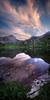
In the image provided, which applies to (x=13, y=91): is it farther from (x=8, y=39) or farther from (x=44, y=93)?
(x=8, y=39)

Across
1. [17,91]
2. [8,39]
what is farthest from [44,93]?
[8,39]

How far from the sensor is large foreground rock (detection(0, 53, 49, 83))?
9.89ft

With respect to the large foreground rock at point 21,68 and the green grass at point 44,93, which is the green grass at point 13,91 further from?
the green grass at point 44,93

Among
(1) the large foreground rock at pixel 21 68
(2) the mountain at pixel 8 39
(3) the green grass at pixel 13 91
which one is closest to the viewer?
(3) the green grass at pixel 13 91

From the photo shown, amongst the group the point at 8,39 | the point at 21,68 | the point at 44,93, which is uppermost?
the point at 8,39

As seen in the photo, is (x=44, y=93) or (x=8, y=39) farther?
(x=8, y=39)

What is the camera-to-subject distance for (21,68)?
10.1ft

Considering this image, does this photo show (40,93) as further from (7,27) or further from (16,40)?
(7,27)

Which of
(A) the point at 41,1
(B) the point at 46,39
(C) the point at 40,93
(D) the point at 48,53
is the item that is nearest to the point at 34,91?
(C) the point at 40,93

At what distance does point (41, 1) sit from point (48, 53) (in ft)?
3.46

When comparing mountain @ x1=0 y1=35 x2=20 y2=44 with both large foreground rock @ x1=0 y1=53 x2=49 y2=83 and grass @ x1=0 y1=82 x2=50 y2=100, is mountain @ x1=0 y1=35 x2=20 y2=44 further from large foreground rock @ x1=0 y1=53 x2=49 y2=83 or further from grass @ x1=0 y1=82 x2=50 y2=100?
grass @ x1=0 y1=82 x2=50 y2=100

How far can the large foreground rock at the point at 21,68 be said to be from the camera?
301 centimetres

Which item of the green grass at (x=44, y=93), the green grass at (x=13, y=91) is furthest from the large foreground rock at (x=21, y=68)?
the green grass at (x=44, y=93)

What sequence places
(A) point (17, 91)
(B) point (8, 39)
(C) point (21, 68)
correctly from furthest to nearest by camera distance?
(B) point (8, 39)
(C) point (21, 68)
(A) point (17, 91)
